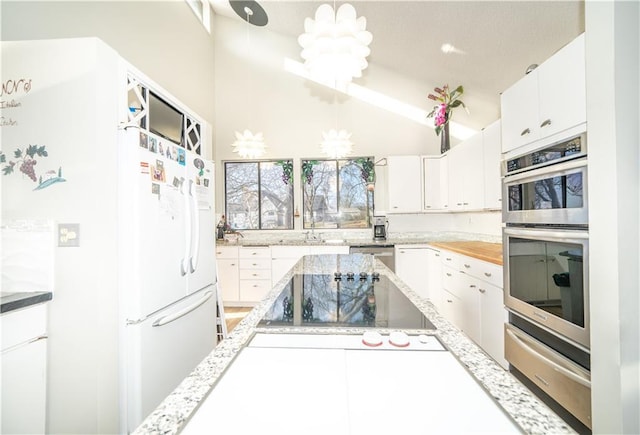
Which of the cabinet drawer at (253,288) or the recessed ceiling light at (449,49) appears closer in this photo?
the recessed ceiling light at (449,49)

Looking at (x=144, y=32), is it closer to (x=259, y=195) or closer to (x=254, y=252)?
(x=259, y=195)

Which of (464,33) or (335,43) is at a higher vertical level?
(464,33)

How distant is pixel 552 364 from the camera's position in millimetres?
1416

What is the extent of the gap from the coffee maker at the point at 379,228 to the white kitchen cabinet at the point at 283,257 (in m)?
1.14

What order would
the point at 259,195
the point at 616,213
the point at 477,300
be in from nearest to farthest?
the point at 616,213, the point at 477,300, the point at 259,195

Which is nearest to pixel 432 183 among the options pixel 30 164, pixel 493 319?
pixel 493 319

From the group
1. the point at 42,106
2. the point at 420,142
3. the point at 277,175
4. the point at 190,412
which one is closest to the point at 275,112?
the point at 277,175

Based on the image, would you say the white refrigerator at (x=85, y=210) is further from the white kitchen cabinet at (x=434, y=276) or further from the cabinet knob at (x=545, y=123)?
the white kitchen cabinet at (x=434, y=276)

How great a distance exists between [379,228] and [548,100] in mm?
3094


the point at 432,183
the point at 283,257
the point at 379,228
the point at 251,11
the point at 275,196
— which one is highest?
the point at 251,11

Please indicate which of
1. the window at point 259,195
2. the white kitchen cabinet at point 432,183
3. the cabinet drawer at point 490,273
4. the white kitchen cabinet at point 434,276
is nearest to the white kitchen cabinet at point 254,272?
the window at point 259,195

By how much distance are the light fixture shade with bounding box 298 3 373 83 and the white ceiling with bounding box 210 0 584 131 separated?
2.00 metres

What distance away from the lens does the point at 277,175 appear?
4844mm

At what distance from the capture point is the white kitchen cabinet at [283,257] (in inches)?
163
